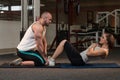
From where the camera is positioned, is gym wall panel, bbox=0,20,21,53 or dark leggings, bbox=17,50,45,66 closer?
dark leggings, bbox=17,50,45,66

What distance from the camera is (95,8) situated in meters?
15.8

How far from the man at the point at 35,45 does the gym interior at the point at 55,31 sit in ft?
0.91

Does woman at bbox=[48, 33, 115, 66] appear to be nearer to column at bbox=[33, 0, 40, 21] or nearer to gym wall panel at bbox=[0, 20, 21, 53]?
column at bbox=[33, 0, 40, 21]

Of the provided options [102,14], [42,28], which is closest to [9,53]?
[42,28]

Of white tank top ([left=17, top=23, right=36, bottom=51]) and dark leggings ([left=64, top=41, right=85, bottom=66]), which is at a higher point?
white tank top ([left=17, top=23, right=36, bottom=51])

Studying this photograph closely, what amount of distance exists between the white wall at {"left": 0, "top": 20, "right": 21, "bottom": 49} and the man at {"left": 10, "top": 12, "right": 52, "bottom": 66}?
3102 millimetres

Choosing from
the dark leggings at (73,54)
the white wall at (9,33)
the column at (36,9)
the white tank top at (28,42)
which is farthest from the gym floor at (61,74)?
the white wall at (9,33)

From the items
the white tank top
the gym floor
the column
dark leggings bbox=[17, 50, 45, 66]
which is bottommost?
the gym floor

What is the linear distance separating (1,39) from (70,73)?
430cm

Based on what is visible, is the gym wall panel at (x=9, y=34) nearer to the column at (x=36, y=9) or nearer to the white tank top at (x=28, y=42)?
the column at (x=36, y=9)

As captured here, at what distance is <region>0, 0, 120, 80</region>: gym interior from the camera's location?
4777 millimetres

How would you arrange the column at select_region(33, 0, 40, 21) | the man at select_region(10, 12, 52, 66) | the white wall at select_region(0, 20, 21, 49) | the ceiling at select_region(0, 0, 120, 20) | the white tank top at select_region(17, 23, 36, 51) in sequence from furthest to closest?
the ceiling at select_region(0, 0, 120, 20), the white wall at select_region(0, 20, 21, 49), the column at select_region(33, 0, 40, 21), the white tank top at select_region(17, 23, 36, 51), the man at select_region(10, 12, 52, 66)

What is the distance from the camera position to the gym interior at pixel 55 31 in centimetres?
478

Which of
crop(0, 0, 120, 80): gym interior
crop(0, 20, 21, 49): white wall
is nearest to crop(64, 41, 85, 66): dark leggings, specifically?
crop(0, 0, 120, 80): gym interior
